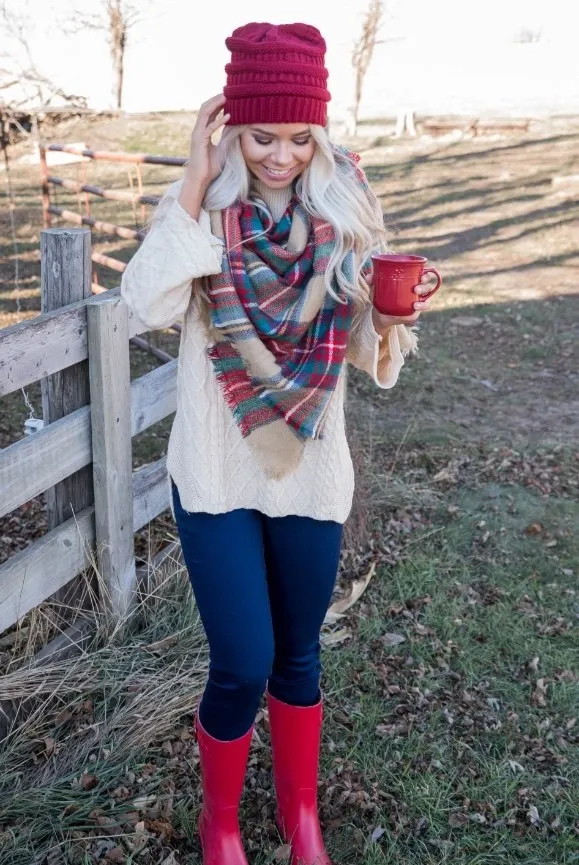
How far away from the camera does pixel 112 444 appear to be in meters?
2.92

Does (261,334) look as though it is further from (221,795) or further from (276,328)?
(221,795)

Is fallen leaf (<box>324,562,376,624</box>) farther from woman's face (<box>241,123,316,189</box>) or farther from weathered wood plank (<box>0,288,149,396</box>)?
woman's face (<box>241,123,316,189</box>)

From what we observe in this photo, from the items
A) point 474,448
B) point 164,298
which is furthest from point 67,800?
point 474,448

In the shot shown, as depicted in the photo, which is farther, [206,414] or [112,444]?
[112,444]

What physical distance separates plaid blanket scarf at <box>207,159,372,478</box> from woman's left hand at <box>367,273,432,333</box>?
10 cm

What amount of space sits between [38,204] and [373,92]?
1888 cm

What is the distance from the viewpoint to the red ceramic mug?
1896 mm

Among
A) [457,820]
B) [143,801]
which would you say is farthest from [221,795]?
[457,820]

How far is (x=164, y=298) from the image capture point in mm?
1851

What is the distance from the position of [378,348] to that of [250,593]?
0.69 meters

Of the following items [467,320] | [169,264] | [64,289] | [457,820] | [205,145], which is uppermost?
[205,145]

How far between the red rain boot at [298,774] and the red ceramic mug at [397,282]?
43.3 inches

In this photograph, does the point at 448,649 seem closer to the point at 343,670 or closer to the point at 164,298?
the point at 343,670

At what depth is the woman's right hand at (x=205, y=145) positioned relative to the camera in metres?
1.86
